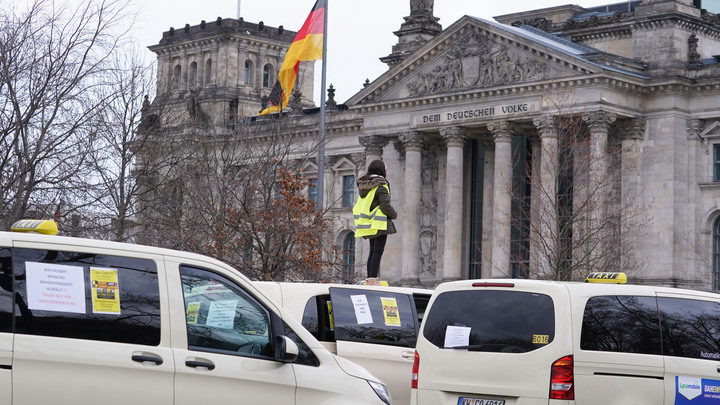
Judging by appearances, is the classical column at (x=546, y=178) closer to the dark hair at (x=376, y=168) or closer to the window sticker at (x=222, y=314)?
the dark hair at (x=376, y=168)

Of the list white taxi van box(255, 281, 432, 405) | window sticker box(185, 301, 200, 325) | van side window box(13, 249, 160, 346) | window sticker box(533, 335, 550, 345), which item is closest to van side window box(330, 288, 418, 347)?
white taxi van box(255, 281, 432, 405)

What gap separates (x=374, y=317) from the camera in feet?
50.9

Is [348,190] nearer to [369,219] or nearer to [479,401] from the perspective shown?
[369,219]

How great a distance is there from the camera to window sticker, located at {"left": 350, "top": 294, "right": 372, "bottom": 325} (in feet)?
50.0

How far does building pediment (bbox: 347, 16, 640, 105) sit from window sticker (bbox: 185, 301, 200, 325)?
4487 cm

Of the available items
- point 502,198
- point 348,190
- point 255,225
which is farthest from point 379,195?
point 348,190

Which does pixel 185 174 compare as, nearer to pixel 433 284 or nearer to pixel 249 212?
pixel 249 212

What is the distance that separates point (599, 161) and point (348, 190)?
789 inches

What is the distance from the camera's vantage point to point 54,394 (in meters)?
8.98

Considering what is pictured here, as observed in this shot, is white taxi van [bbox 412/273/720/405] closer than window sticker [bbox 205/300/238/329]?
No

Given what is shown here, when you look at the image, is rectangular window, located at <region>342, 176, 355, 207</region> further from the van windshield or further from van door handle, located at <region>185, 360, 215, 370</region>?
van door handle, located at <region>185, 360, 215, 370</region>

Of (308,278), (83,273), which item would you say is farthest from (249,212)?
(83,273)

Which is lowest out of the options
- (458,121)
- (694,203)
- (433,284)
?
(433,284)

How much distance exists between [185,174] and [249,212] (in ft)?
36.1
